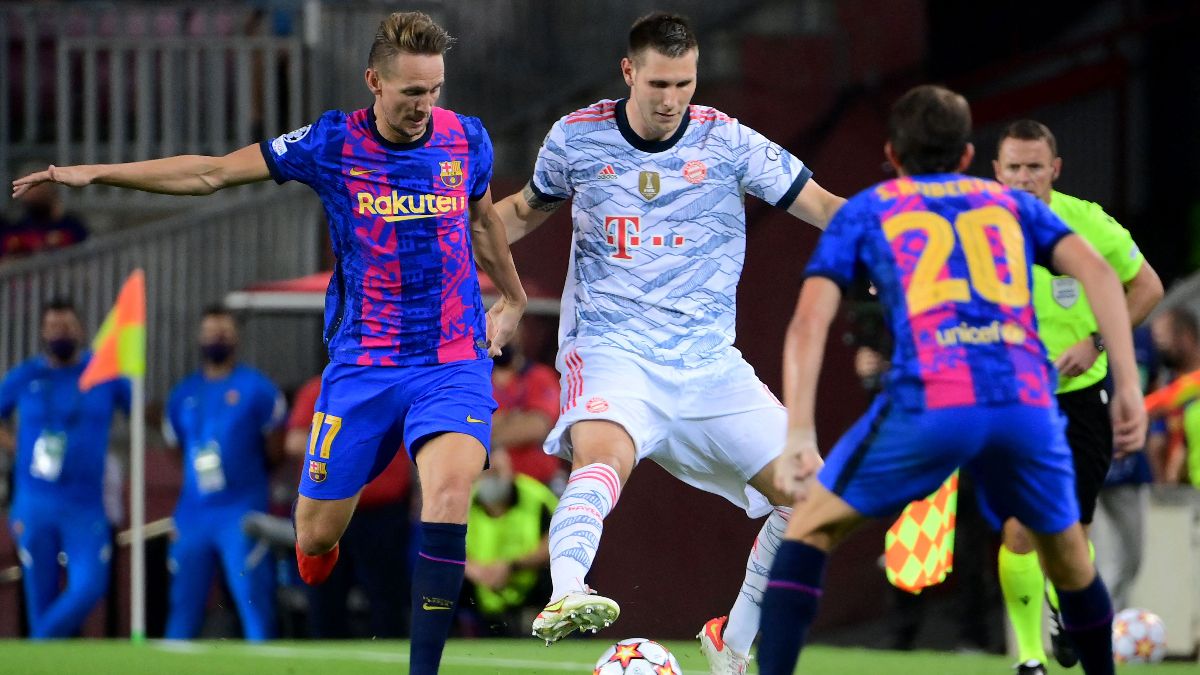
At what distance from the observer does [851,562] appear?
1245 centimetres

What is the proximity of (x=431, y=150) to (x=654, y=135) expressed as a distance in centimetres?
81

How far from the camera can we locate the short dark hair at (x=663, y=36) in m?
6.64

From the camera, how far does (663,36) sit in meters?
6.65

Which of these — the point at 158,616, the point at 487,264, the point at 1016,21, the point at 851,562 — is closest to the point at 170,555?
the point at 158,616

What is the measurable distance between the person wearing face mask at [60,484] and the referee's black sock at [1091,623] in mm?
7439

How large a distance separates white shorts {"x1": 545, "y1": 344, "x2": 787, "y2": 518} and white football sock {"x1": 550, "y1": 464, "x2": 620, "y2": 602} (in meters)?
0.26

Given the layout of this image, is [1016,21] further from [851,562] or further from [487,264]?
[487,264]

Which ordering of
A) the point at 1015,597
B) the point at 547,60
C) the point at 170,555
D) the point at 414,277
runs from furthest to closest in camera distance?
1. the point at 547,60
2. the point at 170,555
3. the point at 1015,597
4. the point at 414,277

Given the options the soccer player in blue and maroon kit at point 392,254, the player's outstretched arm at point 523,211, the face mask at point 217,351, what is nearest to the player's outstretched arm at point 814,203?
the player's outstretched arm at point 523,211

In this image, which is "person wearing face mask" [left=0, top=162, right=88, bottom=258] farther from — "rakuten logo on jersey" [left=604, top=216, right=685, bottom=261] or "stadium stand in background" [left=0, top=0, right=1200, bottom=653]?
"rakuten logo on jersey" [left=604, top=216, right=685, bottom=261]

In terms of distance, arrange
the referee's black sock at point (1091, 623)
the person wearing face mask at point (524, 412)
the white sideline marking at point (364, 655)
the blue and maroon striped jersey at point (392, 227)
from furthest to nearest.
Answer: the person wearing face mask at point (524, 412) < the white sideline marking at point (364, 655) < the blue and maroon striped jersey at point (392, 227) < the referee's black sock at point (1091, 623)

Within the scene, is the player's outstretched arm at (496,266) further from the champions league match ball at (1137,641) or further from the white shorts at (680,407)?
the champions league match ball at (1137,641)

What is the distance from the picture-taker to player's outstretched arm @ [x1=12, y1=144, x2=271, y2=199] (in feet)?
21.1

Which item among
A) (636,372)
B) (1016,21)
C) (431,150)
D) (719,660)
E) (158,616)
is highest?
(1016,21)
